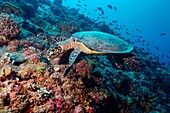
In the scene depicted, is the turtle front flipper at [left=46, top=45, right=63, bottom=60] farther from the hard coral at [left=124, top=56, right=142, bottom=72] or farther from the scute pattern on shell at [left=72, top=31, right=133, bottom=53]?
the hard coral at [left=124, top=56, right=142, bottom=72]

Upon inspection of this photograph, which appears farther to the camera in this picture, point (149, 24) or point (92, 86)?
point (149, 24)

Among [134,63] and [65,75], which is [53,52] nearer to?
[65,75]

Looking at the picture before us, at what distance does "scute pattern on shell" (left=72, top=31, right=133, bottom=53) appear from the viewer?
507cm

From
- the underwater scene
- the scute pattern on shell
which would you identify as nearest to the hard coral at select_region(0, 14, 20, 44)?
the underwater scene

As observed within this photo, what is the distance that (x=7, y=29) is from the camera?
6020mm

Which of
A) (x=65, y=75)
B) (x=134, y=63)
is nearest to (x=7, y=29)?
(x=65, y=75)

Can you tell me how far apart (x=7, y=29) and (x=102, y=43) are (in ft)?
10.6

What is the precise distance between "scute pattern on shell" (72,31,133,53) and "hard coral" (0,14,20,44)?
2.23 metres

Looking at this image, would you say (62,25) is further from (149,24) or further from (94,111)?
(149,24)

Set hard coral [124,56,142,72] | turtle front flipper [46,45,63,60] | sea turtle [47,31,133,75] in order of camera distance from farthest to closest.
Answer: hard coral [124,56,142,72] < sea turtle [47,31,133,75] < turtle front flipper [46,45,63,60]

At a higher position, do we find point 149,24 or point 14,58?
point 149,24

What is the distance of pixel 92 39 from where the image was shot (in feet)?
17.1

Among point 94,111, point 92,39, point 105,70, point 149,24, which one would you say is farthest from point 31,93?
point 149,24

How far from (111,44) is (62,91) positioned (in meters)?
2.16
